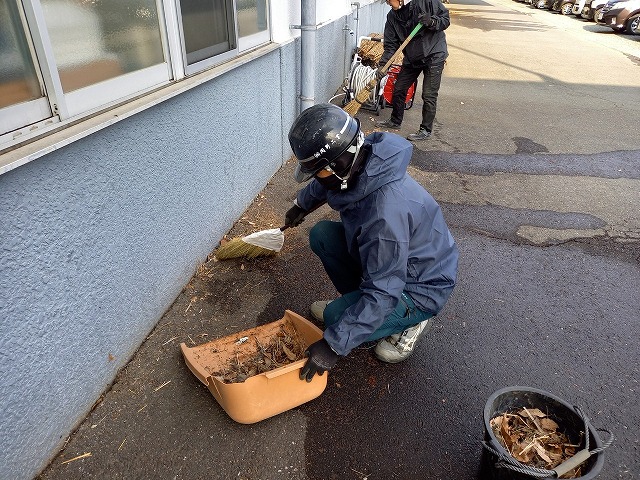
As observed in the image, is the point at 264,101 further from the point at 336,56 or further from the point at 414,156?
the point at 336,56

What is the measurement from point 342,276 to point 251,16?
273cm

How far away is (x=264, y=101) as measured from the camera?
14.9ft

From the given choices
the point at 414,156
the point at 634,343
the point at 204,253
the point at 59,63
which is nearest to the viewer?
the point at 59,63

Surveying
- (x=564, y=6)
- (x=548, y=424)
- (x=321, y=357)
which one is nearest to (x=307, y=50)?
(x=321, y=357)

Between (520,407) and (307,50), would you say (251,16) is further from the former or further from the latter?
(520,407)

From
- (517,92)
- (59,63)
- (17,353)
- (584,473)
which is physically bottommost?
(517,92)

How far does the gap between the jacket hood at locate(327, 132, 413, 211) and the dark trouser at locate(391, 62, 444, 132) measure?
14.2ft

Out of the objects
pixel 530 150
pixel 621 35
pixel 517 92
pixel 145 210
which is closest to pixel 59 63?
pixel 145 210

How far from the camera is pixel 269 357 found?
2.73 metres

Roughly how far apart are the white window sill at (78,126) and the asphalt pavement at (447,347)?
54.0 inches

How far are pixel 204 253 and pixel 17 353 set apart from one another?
178 cm

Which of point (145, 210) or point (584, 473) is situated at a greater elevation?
point (145, 210)

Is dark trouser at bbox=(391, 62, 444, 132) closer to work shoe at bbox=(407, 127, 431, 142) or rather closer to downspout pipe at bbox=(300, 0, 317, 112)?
work shoe at bbox=(407, 127, 431, 142)

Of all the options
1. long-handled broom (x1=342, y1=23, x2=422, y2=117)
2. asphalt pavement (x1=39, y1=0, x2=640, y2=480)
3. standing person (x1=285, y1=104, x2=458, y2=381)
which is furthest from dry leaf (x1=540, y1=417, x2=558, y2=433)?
long-handled broom (x1=342, y1=23, x2=422, y2=117)
